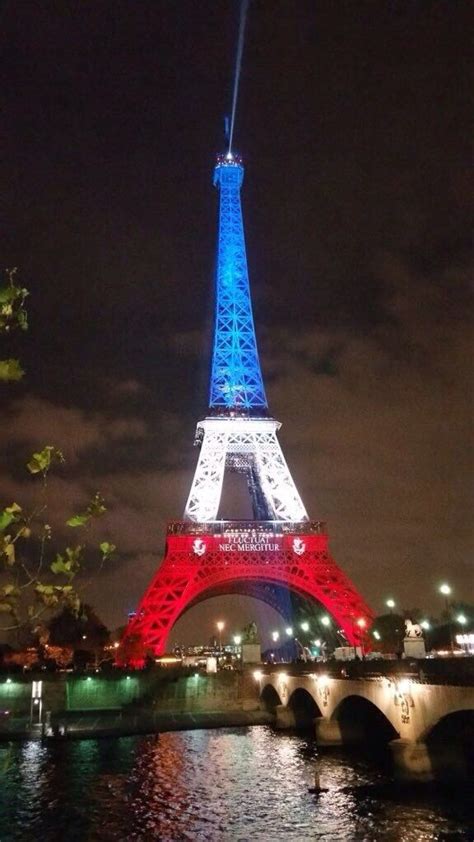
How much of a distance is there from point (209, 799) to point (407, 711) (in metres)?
8.69

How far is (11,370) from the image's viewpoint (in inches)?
231

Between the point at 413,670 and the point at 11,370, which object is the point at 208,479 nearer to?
the point at 413,670

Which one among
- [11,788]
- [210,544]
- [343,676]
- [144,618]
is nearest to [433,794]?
[343,676]

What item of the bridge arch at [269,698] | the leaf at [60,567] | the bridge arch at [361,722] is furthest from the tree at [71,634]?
the leaf at [60,567]

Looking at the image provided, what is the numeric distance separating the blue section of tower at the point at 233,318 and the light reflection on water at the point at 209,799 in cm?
4255

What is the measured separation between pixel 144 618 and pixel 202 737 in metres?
12.8

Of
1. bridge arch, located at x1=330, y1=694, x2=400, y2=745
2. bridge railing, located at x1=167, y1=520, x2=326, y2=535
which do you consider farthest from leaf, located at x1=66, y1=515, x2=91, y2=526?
bridge railing, located at x1=167, y1=520, x2=326, y2=535

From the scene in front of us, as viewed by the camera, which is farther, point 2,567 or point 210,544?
point 210,544

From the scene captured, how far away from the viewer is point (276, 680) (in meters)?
52.3

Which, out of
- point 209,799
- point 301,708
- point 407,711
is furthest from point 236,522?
point 407,711

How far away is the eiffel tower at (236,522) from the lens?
196 feet

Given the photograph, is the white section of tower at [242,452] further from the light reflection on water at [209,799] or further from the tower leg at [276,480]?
the light reflection on water at [209,799]

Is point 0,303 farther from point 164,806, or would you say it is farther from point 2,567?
point 164,806

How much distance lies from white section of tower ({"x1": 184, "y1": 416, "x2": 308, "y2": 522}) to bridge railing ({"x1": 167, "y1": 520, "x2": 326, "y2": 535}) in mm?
1959
